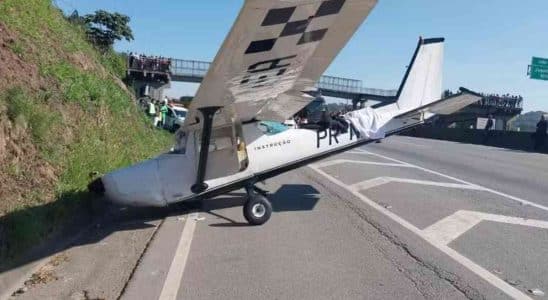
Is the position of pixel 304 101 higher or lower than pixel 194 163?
higher

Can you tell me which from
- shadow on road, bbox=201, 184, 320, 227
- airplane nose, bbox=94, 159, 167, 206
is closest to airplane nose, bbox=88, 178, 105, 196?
airplane nose, bbox=94, 159, 167, 206

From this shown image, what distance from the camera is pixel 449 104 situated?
1072 centimetres

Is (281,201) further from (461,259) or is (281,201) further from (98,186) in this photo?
(461,259)

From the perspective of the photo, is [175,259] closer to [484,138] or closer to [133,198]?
[133,198]

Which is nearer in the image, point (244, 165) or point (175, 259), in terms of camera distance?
point (175, 259)

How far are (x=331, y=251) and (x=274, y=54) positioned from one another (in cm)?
246

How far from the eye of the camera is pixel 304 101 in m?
9.19

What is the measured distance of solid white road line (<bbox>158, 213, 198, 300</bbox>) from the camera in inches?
214

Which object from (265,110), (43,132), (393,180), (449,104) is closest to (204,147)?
(265,110)

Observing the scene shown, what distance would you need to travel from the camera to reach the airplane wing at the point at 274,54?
5.04 m

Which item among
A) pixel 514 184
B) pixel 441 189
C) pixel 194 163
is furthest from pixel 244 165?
pixel 514 184

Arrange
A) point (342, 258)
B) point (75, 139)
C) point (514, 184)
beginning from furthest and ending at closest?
point (514, 184)
point (75, 139)
point (342, 258)

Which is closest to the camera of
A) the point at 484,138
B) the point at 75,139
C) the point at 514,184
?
the point at 75,139

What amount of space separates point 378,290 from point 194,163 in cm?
430
